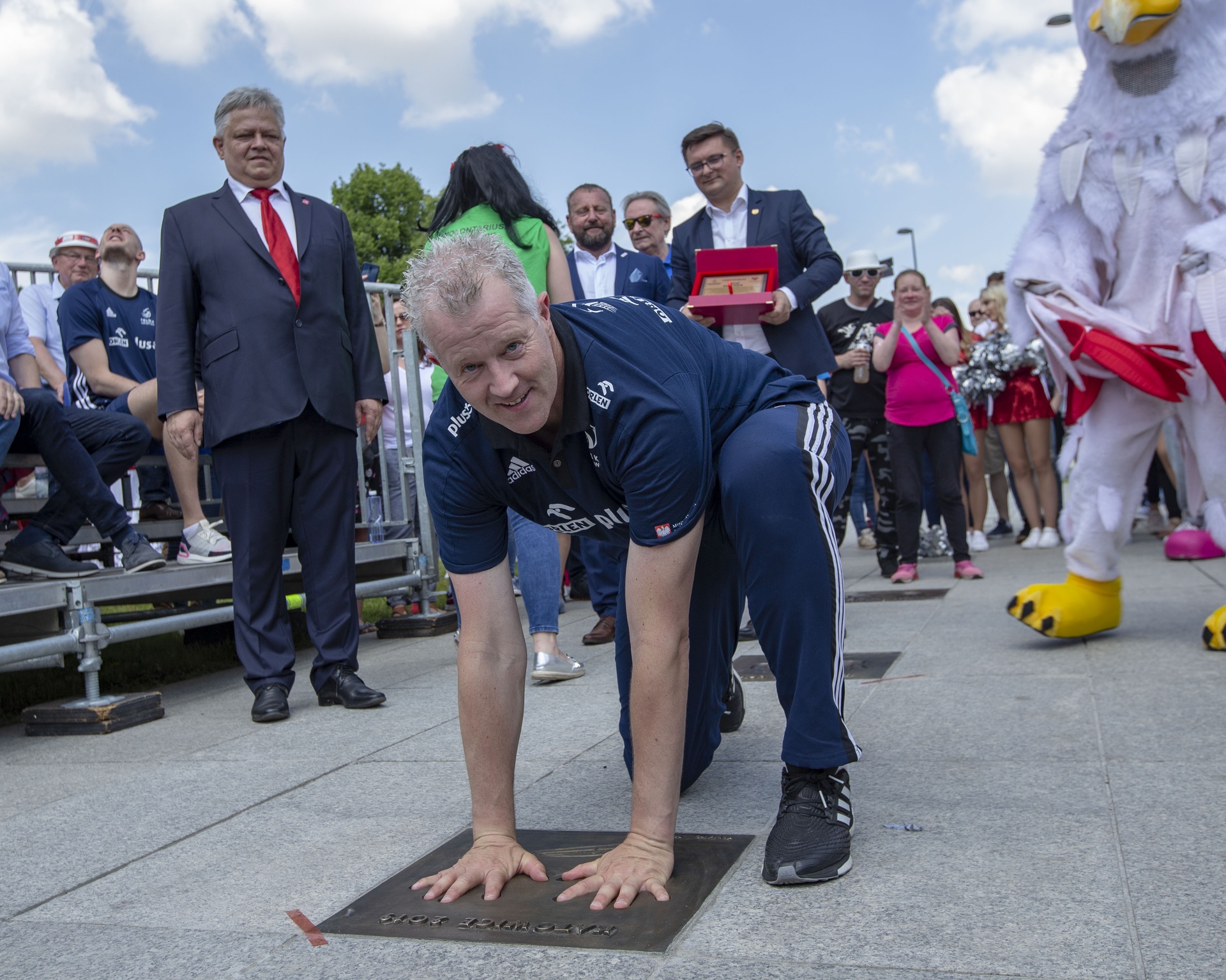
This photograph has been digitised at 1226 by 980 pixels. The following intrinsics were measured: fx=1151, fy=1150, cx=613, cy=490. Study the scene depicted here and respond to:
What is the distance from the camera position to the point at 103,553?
639 centimetres

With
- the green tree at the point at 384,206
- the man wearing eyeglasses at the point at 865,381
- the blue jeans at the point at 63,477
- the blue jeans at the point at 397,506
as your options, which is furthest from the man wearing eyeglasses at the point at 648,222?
the green tree at the point at 384,206

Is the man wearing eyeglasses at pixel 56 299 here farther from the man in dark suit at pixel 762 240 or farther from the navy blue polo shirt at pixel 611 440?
the navy blue polo shirt at pixel 611 440

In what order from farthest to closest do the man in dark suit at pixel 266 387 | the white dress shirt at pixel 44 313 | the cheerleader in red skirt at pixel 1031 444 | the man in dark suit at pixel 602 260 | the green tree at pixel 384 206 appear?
the green tree at pixel 384 206 → the cheerleader in red skirt at pixel 1031 444 → the white dress shirt at pixel 44 313 → the man in dark suit at pixel 602 260 → the man in dark suit at pixel 266 387

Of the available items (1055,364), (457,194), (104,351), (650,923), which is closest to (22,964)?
(650,923)

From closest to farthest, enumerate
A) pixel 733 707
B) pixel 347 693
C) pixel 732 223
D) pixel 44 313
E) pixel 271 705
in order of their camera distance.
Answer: pixel 733 707, pixel 271 705, pixel 347 693, pixel 732 223, pixel 44 313

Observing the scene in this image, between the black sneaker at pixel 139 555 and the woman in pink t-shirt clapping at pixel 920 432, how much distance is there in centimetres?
426

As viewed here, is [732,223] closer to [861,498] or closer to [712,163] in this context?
[712,163]

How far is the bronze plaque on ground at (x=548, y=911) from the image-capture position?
1906mm

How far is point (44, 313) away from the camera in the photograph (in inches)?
259

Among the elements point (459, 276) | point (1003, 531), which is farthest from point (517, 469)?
point (1003, 531)

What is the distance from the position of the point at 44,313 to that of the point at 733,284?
425 centimetres

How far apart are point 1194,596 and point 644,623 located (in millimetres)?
4331

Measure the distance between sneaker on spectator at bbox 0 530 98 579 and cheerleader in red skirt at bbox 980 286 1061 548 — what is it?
696 cm

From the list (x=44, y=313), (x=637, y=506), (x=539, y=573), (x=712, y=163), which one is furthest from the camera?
(x=44, y=313)
